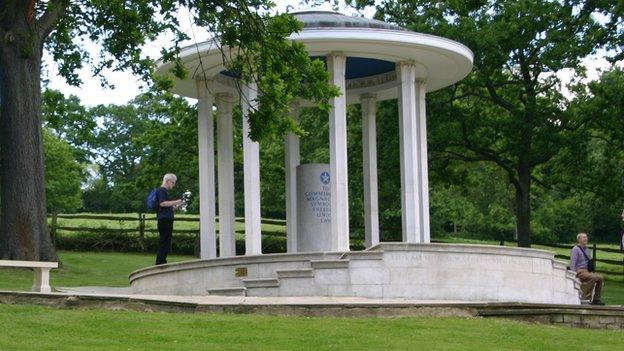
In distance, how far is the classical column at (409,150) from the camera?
24125 millimetres

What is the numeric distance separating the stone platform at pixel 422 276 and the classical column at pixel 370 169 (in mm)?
7259

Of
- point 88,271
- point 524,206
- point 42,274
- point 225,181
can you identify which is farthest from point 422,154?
point 42,274

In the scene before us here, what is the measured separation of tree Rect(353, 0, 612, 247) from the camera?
34719mm

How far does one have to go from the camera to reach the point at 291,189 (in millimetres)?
28297

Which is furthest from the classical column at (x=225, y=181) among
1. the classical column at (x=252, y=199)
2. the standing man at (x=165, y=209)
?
the standing man at (x=165, y=209)

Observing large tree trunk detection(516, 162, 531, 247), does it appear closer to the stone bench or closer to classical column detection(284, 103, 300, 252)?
classical column detection(284, 103, 300, 252)

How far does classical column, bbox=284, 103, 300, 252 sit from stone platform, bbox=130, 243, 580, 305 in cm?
691

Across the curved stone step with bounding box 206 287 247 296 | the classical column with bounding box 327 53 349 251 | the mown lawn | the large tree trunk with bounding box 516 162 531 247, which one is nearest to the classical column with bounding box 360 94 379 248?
the classical column with bounding box 327 53 349 251

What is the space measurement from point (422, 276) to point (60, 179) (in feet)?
147

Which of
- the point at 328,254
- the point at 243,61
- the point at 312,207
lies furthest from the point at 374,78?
the point at 243,61

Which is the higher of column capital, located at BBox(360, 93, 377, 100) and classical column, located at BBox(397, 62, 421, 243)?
column capital, located at BBox(360, 93, 377, 100)

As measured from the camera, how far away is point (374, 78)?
28.6 m

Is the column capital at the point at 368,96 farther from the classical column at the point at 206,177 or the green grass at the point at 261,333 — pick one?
the green grass at the point at 261,333

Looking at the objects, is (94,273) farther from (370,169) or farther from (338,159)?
(338,159)
